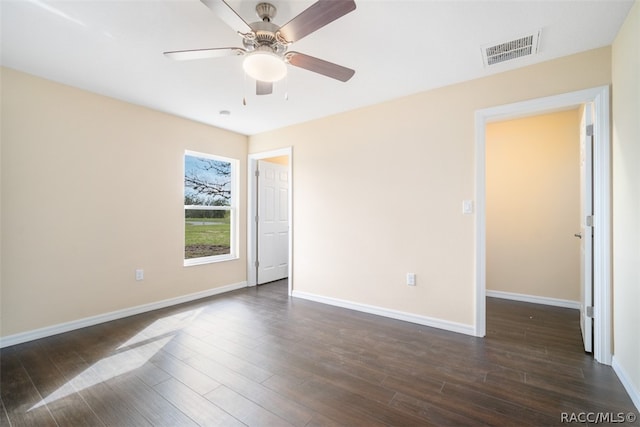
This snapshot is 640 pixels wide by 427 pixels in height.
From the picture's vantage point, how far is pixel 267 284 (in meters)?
4.85

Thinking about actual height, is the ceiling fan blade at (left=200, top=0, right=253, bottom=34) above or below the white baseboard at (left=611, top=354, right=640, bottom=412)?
above

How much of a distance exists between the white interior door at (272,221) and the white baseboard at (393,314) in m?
1.02

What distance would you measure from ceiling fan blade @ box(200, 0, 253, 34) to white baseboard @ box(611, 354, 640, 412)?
10.4ft

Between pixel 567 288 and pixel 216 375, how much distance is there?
4171mm

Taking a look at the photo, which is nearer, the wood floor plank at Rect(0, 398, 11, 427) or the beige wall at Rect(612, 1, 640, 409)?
the wood floor plank at Rect(0, 398, 11, 427)

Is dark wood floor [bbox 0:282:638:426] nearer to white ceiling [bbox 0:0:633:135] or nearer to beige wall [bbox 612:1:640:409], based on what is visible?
beige wall [bbox 612:1:640:409]

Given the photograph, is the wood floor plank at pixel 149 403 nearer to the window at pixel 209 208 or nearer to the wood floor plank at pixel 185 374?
the wood floor plank at pixel 185 374

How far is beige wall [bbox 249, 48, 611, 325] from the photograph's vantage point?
273cm

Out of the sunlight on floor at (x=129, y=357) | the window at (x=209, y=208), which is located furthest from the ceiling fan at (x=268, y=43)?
the window at (x=209, y=208)

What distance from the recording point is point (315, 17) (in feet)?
4.86

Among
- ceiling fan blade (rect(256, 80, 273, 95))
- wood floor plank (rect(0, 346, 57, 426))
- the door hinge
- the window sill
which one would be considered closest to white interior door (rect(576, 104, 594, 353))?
the door hinge

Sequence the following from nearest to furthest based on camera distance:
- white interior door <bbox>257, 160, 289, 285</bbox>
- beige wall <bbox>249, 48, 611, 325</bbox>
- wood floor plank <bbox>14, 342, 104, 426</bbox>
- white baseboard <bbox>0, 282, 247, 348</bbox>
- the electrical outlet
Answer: wood floor plank <bbox>14, 342, 104, 426</bbox> < white baseboard <bbox>0, 282, 247, 348</bbox> < beige wall <bbox>249, 48, 611, 325</bbox> < the electrical outlet < white interior door <bbox>257, 160, 289, 285</bbox>

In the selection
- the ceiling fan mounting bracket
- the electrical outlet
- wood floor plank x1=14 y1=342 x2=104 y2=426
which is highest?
the ceiling fan mounting bracket

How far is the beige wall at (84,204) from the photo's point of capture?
2570mm
